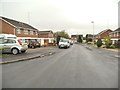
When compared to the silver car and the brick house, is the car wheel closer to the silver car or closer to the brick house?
the silver car

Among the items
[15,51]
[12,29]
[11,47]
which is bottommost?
[15,51]

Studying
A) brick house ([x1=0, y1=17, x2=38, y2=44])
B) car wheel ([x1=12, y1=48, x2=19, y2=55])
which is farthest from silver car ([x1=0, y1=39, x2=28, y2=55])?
brick house ([x1=0, y1=17, x2=38, y2=44])

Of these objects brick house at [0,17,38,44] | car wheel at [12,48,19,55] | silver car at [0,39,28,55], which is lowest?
car wheel at [12,48,19,55]

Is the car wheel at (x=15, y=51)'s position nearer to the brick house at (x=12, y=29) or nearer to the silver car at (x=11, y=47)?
→ the silver car at (x=11, y=47)

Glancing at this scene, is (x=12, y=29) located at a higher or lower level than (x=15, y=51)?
higher

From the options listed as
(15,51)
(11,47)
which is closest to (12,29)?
(11,47)

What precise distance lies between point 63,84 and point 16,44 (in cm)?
1314

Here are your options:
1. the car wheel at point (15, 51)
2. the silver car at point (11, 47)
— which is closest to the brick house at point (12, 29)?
the silver car at point (11, 47)

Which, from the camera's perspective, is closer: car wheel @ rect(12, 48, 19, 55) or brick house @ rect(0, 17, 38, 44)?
car wheel @ rect(12, 48, 19, 55)

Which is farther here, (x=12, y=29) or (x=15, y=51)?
(x=12, y=29)

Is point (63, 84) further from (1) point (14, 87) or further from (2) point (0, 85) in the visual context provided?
(2) point (0, 85)

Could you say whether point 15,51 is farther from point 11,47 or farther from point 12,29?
point 12,29

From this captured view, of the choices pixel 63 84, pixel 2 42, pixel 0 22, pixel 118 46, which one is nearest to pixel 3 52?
pixel 2 42

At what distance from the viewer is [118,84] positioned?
18.4ft
